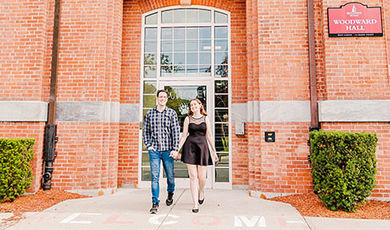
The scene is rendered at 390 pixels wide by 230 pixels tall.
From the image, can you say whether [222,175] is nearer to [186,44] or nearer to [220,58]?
[220,58]

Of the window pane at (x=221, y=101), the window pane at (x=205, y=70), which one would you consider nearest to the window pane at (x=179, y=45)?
the window pane at (x=205, y=70)

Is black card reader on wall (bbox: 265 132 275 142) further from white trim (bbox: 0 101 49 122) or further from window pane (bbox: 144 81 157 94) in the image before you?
white trim (bbox: 0 101 49 122)

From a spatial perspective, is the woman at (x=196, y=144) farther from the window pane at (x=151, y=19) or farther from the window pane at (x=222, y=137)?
the window pane at (x=151, y=19)

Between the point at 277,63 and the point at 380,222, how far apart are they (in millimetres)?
3267

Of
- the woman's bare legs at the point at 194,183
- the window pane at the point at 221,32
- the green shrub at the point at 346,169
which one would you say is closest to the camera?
the green shrub at the point at 346,169

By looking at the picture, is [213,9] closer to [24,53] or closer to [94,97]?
[94,97]

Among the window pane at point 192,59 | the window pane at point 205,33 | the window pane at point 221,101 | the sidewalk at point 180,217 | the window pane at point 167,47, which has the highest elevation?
the window pane at point 205,33

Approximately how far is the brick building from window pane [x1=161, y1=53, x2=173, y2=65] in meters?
0.03

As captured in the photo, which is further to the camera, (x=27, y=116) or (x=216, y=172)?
(x=216, y=172)

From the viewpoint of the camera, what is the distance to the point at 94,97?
5.34m

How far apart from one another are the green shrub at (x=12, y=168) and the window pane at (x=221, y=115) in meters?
4.05

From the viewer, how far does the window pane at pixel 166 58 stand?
245 inches

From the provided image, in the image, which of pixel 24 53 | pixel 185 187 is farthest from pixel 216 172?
pixel 24 53

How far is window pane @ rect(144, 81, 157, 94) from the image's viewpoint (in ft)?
20.1
